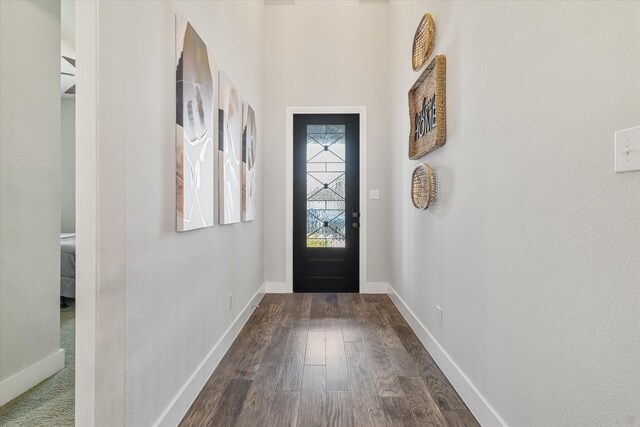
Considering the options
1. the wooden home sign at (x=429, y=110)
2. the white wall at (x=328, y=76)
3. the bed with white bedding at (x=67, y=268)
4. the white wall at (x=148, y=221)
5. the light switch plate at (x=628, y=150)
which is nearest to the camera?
the light switch plate at (x=628, y=150)

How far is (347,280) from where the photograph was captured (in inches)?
158

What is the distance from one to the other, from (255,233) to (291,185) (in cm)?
84

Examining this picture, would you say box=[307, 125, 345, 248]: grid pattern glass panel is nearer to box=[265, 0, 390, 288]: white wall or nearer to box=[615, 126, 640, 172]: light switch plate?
box=[265, 0, 390, 288]: white wall

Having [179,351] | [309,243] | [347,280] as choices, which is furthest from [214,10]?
A: [347,280]

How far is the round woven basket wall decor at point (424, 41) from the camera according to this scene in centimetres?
221

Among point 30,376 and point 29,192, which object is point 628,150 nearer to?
point 29,192

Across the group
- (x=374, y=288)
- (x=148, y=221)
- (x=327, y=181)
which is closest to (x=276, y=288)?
(x=374, y=288)

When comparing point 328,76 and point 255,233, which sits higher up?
point 328,76

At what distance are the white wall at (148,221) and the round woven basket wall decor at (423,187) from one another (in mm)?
1468

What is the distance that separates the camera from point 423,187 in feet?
7.75

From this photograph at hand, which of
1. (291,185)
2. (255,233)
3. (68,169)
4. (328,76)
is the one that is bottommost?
(255,233)

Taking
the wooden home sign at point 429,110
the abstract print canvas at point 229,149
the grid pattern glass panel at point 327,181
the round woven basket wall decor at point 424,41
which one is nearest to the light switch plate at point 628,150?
the wooden home sign at point 429,110

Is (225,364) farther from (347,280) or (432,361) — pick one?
(347,280)

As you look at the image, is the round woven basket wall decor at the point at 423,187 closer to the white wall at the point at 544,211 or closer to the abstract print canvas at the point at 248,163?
the white wall at the point at 544,211
